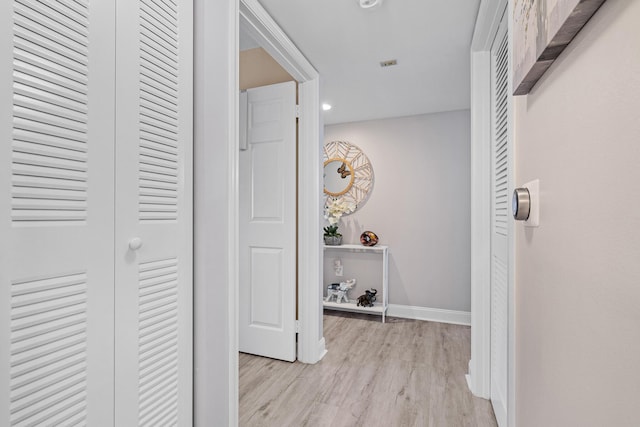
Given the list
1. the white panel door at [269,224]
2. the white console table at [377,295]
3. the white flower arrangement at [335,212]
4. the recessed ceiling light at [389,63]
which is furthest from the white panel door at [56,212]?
the white flower arrangement at [335,212]

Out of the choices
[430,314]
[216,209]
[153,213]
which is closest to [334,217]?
[430,314]

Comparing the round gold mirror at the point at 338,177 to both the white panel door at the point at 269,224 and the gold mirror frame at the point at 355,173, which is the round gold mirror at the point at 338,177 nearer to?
the gold mirror frame at the point at 355,173

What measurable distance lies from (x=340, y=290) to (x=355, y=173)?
1.44 m

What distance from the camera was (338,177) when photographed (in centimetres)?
396

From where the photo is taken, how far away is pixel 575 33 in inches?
22.3

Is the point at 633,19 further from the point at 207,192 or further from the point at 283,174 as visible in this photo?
the point at 283,174

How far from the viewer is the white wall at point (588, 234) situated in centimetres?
42

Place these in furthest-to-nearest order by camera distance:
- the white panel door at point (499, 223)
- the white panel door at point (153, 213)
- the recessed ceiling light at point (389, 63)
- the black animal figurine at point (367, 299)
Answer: the black animal figurine at point (367, 299)
the recessed ceiling light at point (389, 63)
the white panel door at point (499, 223)
the white panel door at point (153, 213)

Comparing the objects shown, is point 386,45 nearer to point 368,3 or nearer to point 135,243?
point 368,3

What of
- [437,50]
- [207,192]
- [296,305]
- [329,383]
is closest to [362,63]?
[437,50]

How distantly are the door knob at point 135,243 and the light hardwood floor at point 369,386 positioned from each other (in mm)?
1267

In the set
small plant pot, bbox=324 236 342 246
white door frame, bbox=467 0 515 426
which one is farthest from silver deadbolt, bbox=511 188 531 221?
small plant pot, bbox=324 236 342 246

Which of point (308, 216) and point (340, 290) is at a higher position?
point (308, 216)

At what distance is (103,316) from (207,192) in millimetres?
571
